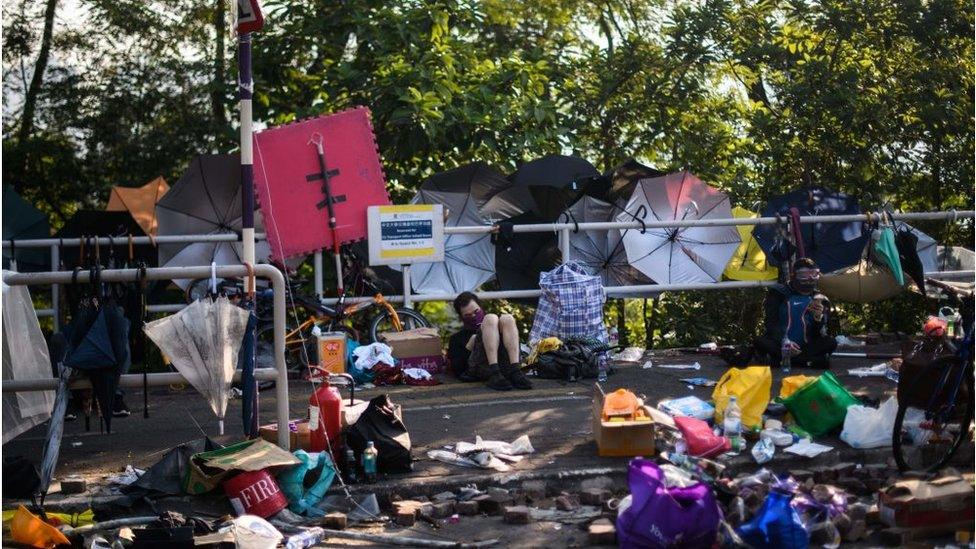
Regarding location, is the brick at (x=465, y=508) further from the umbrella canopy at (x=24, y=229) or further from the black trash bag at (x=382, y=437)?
the umbrella canopy at (x=24, y=229)

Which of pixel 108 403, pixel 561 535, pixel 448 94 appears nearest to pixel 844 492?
pixel 561 535

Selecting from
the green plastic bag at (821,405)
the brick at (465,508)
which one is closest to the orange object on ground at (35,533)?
the brick at (465,508)

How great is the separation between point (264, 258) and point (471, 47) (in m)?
5.19

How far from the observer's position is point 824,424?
8.94 m

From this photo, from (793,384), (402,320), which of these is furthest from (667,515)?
(402,320)

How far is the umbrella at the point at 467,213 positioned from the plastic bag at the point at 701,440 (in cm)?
480

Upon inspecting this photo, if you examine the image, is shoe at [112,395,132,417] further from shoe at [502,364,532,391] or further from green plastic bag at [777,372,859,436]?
green plastic bag at [777,372,859,436]

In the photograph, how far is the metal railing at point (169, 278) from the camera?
8.09m

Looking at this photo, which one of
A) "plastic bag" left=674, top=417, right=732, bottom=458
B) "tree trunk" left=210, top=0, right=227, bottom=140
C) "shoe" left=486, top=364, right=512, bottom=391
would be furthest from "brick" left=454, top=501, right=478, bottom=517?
"tree trunk" left=210, top=0, right=227, bottom=140

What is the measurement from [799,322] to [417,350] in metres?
3.53

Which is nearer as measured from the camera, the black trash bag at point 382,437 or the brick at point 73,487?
the brick at point 73,487

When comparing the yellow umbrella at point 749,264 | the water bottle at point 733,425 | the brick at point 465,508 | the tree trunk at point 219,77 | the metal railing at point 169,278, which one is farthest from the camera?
the tree trunk at point 219,77

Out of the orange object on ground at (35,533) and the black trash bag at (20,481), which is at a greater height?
the black trash bag at (20,481)

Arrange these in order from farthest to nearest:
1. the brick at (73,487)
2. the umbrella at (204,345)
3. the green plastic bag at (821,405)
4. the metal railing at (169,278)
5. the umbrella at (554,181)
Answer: the umbrella at (554,181) → the green plastic bag at (821,405) → the metal railing at (169,278) → the umbrella at (204,345) → the brick at (73,487)
